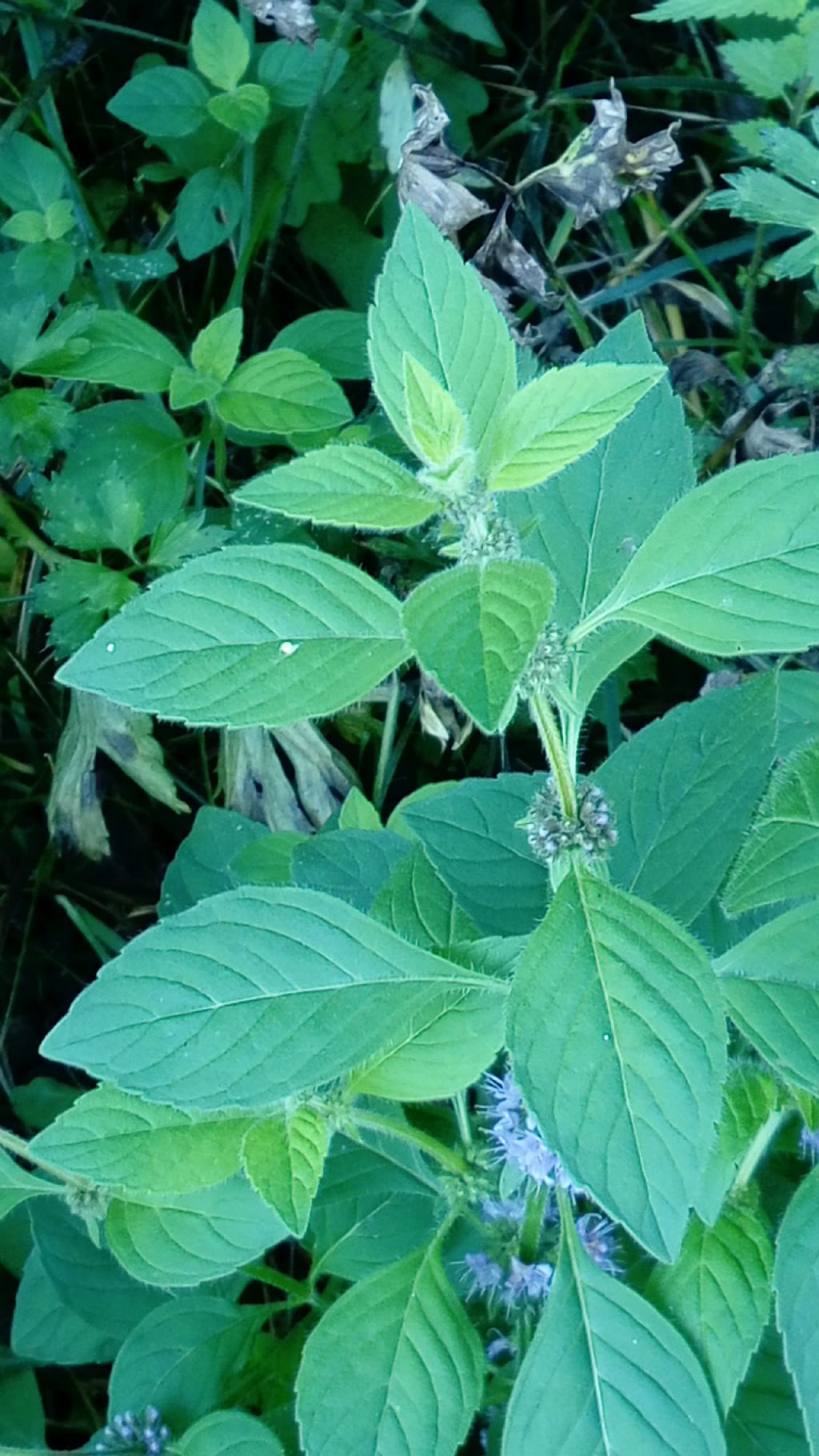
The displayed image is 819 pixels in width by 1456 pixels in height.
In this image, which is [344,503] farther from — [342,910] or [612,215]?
[612,215]

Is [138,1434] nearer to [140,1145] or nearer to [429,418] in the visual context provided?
[140,1145]

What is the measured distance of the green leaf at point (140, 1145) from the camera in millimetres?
961

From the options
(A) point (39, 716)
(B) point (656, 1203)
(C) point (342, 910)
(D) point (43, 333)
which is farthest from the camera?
(A) point (39, 716)

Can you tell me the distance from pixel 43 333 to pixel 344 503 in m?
1.03

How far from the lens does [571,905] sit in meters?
0.77

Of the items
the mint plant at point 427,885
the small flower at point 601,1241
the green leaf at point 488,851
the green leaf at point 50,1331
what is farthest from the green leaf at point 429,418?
the green leaf at point 50,1331

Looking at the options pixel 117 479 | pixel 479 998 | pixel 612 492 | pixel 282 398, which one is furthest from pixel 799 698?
pixel 117 479

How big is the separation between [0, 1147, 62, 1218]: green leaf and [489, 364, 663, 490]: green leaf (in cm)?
76

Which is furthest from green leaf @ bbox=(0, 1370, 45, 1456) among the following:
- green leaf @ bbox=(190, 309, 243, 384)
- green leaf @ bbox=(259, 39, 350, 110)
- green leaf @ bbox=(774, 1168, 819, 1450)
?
green leaf @ bbox=(259, 39, 350, 110)

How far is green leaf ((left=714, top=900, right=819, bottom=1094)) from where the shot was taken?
0.85 meters

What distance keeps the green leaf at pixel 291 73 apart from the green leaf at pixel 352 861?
105 centimetres

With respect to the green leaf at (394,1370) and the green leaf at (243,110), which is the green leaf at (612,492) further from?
the green leaf at (243,110)

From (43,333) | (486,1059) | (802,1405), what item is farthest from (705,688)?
(43,333)

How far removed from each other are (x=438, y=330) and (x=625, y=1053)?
0.47 metres
